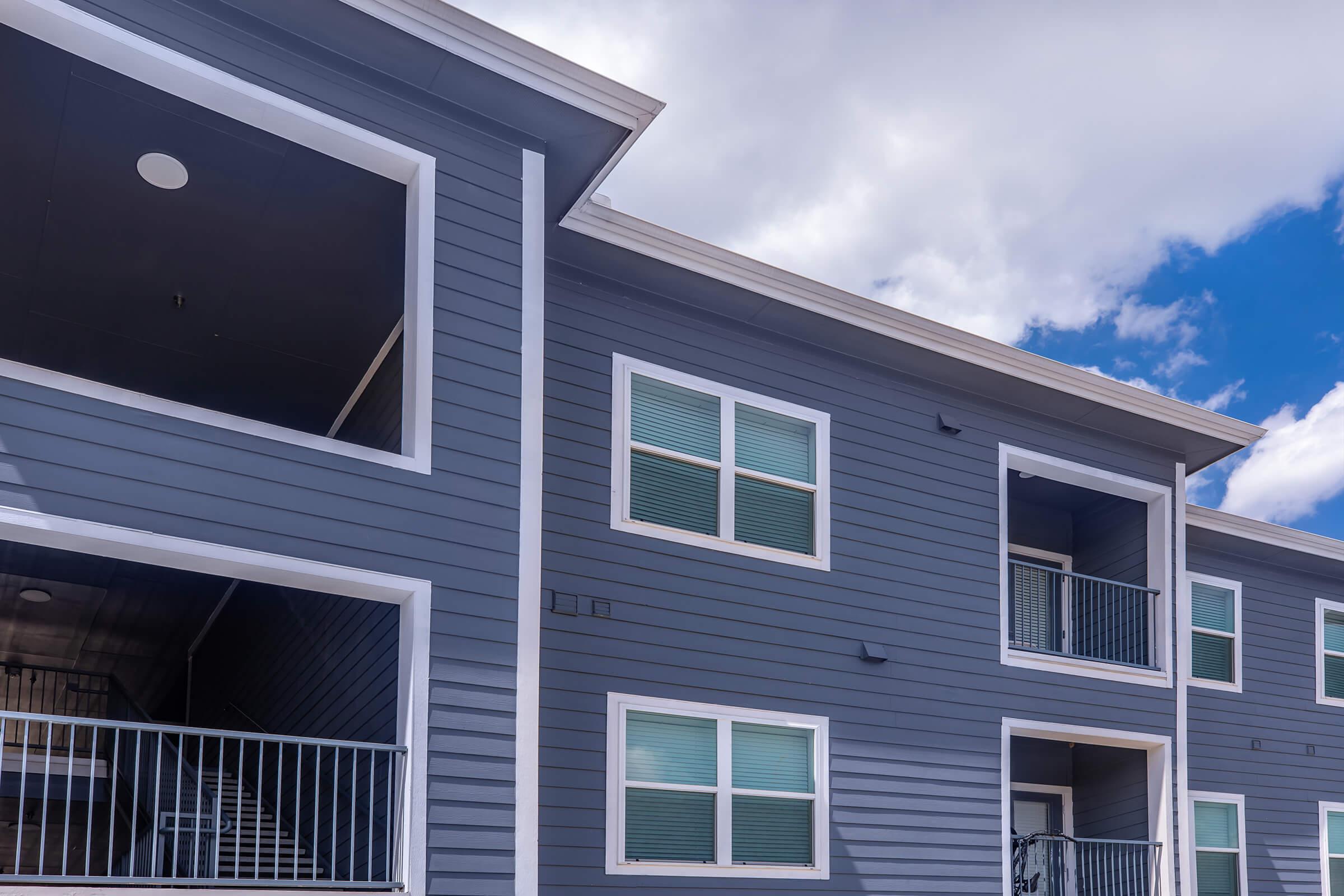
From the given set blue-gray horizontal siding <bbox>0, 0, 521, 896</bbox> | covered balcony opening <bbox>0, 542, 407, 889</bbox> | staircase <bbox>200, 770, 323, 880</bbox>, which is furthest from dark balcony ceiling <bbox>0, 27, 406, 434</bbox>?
staircase <bbox>200, 770, 323, 880</bbox>

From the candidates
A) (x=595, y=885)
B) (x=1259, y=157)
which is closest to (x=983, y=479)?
(x=595, y=885)

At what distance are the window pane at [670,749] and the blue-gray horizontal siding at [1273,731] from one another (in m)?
6.39

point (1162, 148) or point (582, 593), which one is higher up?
point (1162, 148)

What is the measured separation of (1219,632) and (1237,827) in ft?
6.82

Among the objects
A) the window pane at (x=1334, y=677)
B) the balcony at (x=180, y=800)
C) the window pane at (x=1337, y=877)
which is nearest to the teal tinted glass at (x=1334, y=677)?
the window pane at (x=1334, y=677)

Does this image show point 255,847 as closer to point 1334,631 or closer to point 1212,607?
point 1212,607

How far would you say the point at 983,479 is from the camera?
1084 centimetres

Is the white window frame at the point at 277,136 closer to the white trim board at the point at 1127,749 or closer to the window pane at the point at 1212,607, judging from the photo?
the white trim board at the point at 1127,749

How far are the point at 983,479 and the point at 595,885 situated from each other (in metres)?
5.11

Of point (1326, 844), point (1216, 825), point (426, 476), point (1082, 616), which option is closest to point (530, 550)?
point (426, 476)

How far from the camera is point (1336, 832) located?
1339 centimetres

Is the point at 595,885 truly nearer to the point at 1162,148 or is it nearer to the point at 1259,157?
the point at 1162,148

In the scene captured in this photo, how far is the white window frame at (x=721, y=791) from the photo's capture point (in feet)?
26.8

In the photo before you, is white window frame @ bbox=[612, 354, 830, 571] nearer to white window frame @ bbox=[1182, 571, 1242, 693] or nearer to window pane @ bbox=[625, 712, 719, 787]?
window pane @ bbox=[625, 712, 719, 787]
